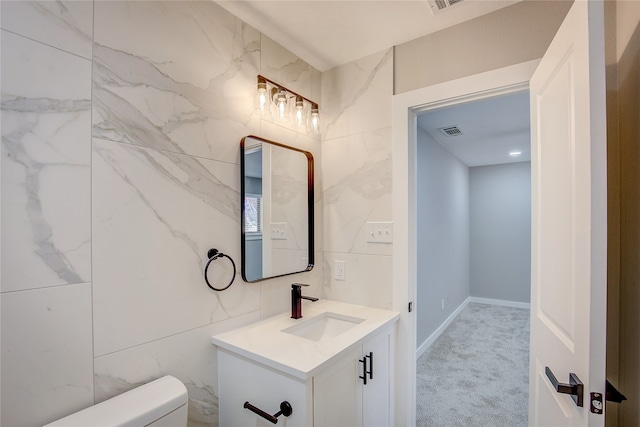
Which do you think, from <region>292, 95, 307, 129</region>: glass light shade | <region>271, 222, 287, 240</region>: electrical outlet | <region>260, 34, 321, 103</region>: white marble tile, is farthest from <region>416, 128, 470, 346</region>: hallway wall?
<region>271, 222, 287, 240</region>: electrical outlet

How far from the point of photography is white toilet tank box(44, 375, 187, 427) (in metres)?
0.93

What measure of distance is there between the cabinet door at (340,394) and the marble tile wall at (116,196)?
538 mm

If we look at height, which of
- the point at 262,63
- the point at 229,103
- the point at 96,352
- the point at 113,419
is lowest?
the point at 113,419

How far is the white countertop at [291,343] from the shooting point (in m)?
1.13

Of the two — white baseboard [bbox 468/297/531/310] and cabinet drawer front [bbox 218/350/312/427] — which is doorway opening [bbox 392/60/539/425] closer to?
cabinet drawer front [bbox 218/350/312/427]

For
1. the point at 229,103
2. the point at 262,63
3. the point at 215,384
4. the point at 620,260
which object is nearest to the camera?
the point at 620,260

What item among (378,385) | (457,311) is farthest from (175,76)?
(457,311)

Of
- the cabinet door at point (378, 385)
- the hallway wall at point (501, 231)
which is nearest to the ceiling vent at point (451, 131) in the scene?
the hallway wall at point (501, 231)

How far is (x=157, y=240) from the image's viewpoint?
1207 mm

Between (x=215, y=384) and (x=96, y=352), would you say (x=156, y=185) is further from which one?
(x=215, y=384)

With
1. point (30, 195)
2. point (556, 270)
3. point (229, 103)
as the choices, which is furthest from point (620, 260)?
point (30, 195)

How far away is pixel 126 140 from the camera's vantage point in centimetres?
112

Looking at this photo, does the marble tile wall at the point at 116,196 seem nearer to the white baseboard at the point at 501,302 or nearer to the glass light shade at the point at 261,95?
the glass light shade at the point at 261,95

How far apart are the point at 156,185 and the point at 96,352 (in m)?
0.62
